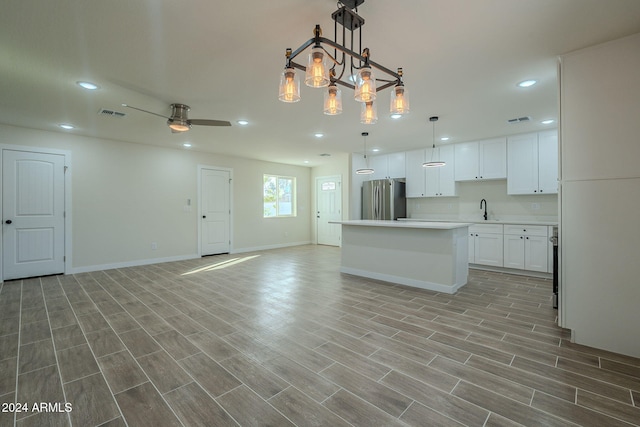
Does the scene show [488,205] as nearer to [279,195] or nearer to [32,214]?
[279,195]

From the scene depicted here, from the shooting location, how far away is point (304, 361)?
2180 mm

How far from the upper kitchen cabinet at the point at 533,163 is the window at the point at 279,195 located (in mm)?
5777

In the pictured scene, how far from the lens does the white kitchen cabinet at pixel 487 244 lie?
5.09 meters

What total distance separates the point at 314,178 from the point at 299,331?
6.87 metres

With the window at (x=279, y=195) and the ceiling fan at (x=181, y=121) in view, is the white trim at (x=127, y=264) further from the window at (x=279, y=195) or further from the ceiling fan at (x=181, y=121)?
the ceiling fan at (x=181, y=121)

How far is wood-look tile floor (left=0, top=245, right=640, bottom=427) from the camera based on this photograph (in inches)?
64.6

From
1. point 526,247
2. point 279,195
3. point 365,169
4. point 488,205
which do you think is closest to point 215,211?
point 279,195

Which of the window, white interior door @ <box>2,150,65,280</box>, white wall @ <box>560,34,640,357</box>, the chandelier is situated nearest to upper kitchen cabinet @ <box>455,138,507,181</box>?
white wall @ <box>560,34,640,357</box>

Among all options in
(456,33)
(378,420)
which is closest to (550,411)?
(378,420)

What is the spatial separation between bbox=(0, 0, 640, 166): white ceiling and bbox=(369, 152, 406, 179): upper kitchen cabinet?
2.30m

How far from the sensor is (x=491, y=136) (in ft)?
17.3

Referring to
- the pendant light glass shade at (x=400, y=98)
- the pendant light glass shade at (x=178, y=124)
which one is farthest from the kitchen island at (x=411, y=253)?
the pendant light glass shade at (x=178, y=124)

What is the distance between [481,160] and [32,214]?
8.28 metres

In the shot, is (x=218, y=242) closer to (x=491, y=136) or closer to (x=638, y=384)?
(x=491, y=136)
